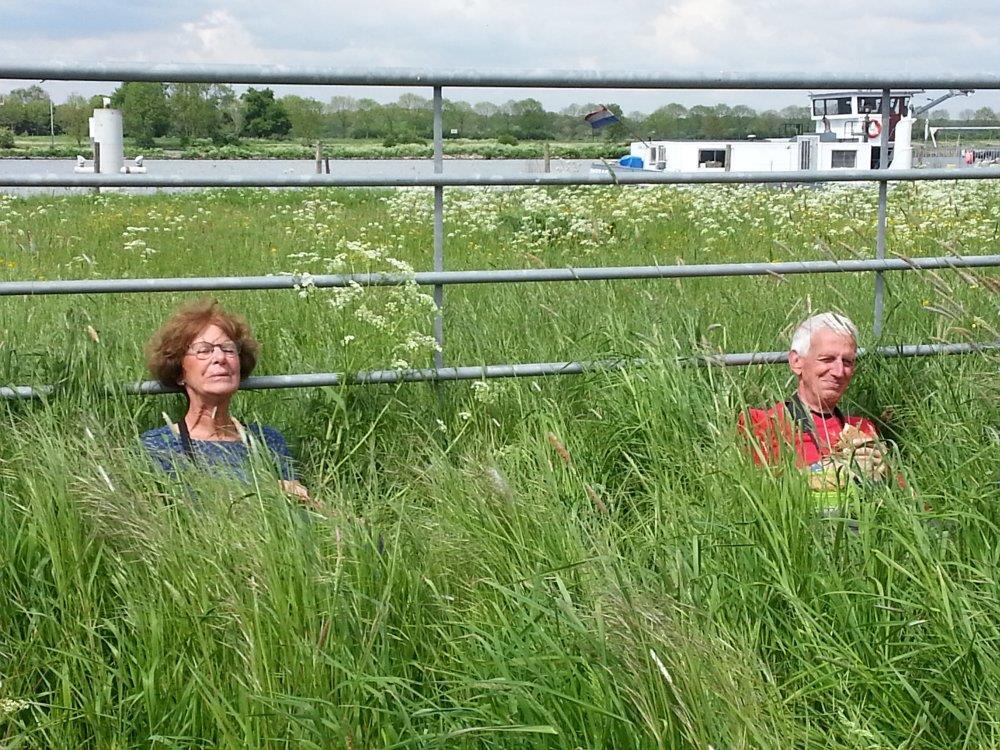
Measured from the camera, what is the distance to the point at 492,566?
295cm

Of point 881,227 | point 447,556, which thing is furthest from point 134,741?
point 881,227

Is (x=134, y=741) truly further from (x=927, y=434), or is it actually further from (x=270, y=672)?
(x=927, y=434)

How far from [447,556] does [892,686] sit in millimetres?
1040

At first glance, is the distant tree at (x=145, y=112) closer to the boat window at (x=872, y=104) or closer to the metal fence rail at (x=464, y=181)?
the metal fence rail at (x=464, y=181)

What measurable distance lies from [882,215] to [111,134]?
9.14 feet

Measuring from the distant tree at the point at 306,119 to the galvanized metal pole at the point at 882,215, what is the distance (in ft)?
6.68

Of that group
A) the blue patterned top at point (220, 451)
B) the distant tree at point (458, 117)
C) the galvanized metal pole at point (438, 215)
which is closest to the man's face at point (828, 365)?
the galvanized metal pole at point (438, 215)

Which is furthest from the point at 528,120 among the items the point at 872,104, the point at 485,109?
the point at 872,104

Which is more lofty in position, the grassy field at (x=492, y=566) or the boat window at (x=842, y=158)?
the boat window at (x=842, y=158)

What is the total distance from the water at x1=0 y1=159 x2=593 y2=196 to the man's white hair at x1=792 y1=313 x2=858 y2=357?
931 millimetres

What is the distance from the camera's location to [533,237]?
360 inches

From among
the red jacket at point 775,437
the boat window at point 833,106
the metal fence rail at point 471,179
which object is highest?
the boat window at point 833,106

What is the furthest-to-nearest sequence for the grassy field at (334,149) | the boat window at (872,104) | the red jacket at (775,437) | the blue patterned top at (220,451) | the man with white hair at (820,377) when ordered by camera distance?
the boat window at (872,104) → the grassy field at (334,149) → the man with white hair at (820,377) → the blue patterned top at (220,451) → the red jacket at (775,437)

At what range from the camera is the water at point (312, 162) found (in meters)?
4.07
